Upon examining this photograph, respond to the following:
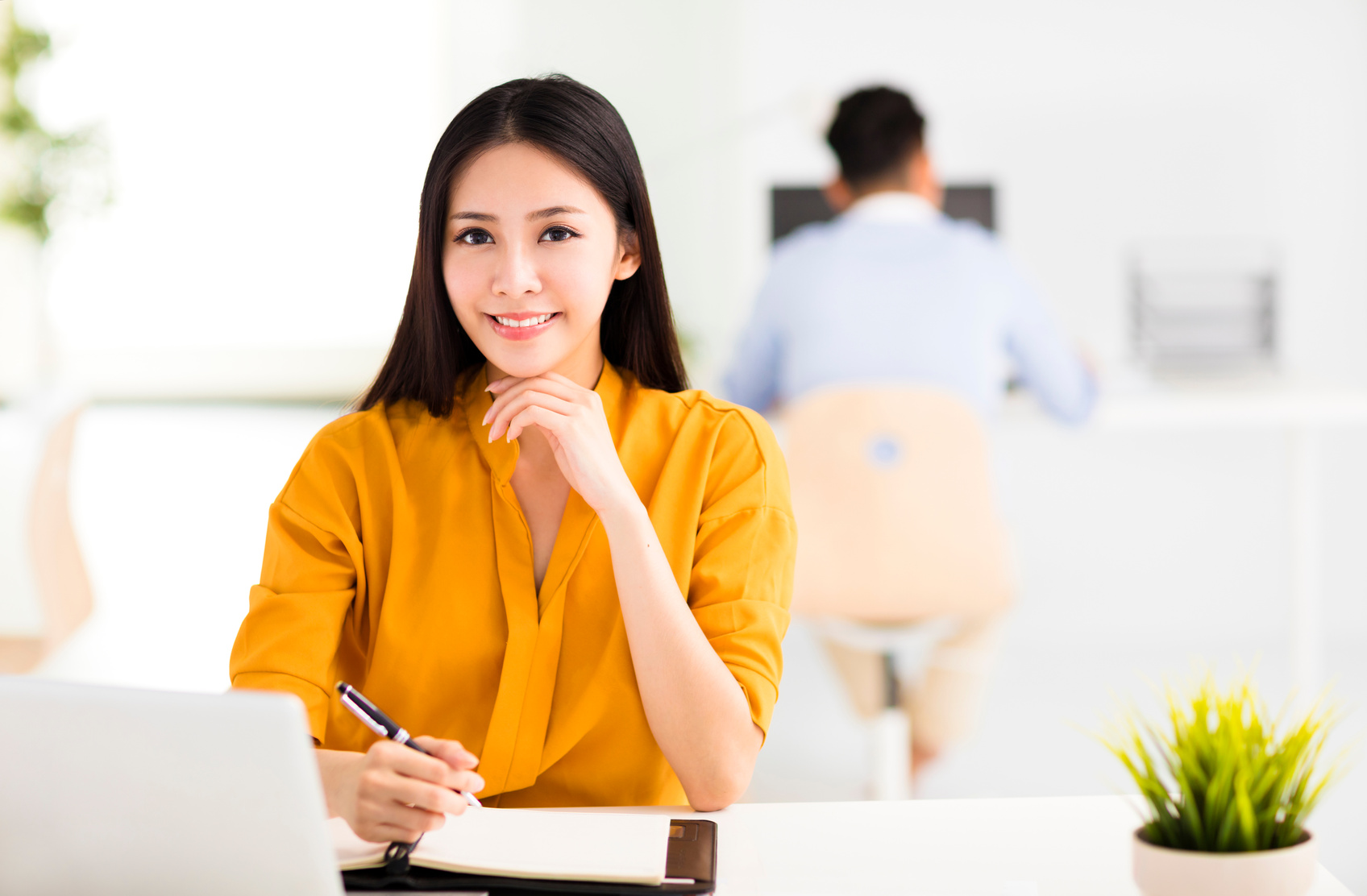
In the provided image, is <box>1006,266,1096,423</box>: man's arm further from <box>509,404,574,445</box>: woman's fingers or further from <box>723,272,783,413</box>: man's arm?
<box>509,404,574,445</box>: woman's fingers

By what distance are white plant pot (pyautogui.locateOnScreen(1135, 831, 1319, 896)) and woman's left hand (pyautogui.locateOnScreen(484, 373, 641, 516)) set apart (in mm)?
498

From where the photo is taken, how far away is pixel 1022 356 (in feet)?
8.10

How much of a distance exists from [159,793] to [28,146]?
3.70 metres

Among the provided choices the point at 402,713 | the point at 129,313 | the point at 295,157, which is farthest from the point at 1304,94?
the point at 129,313

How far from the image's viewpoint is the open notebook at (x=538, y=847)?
0.79 metres

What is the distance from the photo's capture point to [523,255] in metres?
1.07

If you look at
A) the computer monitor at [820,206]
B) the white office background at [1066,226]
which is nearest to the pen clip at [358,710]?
the white office background at [1066,226]

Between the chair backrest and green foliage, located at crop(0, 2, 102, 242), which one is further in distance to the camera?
green foliage, located at crop(0, 2, 102, 242)

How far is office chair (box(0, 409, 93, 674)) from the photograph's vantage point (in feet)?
8.48

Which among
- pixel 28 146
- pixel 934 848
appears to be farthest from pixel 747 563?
pixel 28 146

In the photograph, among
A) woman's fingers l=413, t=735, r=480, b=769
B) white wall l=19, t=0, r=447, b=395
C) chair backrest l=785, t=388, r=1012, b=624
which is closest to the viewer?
woman's fingers l=413, t=735, r=480, b=769

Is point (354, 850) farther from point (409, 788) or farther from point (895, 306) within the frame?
point (895, 306)

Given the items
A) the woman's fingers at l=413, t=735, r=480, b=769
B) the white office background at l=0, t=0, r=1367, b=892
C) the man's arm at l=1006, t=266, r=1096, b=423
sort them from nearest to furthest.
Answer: the woman's fingers at l=413, t=735, r=480, b=769 < the man's arm at l=1006, t=266, r=1096, b=423 < the white office background at l=0, t=0, r=1367, b=892

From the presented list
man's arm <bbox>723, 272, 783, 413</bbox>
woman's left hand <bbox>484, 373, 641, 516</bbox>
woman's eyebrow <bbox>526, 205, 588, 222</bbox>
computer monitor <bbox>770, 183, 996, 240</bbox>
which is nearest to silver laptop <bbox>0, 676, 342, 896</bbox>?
woman's left hand <bbox>484, 373, 641, 516</bbox>
